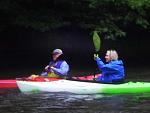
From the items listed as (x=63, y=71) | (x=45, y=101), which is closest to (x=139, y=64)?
(x=63, y=71)

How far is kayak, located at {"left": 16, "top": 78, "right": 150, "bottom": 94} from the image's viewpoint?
14742 millimetres

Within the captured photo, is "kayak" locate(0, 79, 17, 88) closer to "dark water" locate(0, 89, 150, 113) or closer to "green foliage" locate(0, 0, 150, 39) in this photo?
"dark water" locate(0, 89, 150, 113)

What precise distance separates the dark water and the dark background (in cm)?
877

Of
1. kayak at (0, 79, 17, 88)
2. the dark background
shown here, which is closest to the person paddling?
kayak at (0, 79, 17, 88)

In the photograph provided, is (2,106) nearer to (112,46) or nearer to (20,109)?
(20,109)

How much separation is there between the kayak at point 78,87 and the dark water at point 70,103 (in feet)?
0.67

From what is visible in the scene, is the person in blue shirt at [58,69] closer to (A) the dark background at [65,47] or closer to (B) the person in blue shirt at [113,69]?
(B) the person in blue shirt at [113,69]

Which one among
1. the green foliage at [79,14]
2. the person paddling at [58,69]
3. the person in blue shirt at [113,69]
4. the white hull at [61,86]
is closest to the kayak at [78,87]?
the white hull at [61,86]

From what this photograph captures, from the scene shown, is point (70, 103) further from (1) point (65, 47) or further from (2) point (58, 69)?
(1) point (65, 47)

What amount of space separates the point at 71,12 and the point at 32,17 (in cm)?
180

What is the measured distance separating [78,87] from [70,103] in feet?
5.84

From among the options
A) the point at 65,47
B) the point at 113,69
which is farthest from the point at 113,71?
the point at 65,47

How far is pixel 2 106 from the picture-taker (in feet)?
41.0

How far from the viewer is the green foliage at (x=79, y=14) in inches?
859
